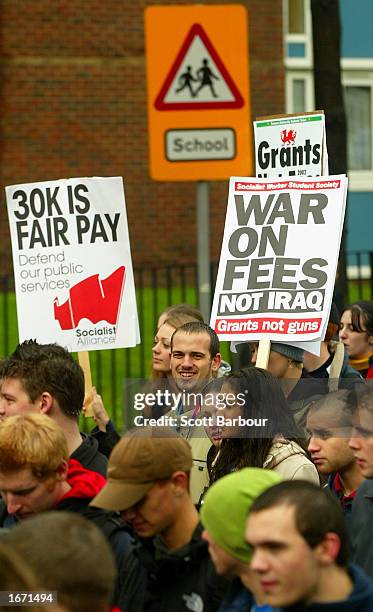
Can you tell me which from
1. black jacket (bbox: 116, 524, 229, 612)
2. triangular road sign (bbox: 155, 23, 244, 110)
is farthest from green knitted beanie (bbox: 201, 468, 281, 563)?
triangular road sign (bbox: 155, 23, 244, 110)

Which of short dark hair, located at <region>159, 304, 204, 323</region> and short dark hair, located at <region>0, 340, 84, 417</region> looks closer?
short dark hair, located at <region>0, 340, 84, 417</region>

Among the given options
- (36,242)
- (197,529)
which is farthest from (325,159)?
(197,529)

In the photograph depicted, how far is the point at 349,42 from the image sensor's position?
71.8ft

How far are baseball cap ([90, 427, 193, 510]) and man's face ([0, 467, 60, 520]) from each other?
324 millimetres

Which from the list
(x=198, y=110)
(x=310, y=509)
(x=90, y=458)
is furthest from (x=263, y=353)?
(x=198, y=110)

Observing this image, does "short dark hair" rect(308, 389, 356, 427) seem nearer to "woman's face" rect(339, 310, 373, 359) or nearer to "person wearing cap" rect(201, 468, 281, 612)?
"person wearing cap" rect(201, 468, 281, 612)

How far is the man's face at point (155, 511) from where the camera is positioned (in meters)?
4.86

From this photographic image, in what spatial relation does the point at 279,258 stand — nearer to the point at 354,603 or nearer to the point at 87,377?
the point at 87,377

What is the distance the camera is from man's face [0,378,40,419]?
20.9 feet

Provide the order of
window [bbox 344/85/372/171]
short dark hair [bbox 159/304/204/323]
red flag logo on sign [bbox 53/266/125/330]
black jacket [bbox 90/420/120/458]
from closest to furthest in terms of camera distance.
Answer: black jacket [bbox 90/420/120/458], red flag logo on sign [bbox 53/266/125/330], short dark hair [bbox 159/304/204/323], window [bbox 344/85/372/171]

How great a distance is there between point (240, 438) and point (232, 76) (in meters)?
4.34

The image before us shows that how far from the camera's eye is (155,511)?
192 inches

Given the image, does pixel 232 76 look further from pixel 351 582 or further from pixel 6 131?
pixel 6 131

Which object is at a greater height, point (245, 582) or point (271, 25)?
point (271, 25)
